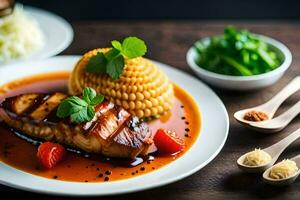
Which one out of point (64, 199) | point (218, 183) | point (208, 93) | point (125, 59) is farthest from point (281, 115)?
point (64, 199)

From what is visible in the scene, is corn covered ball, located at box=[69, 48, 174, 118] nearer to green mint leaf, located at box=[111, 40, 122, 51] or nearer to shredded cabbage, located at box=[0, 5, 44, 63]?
green mint leaf, located at box=[111, 40, 122, 51]

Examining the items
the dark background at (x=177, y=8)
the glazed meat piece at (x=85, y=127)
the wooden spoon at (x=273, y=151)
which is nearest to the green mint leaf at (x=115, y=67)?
the glazed meat piece at (x=85, y=127)

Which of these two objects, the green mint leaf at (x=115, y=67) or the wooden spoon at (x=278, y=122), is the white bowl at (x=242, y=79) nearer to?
the wooden spoon at (x=278, y=122)

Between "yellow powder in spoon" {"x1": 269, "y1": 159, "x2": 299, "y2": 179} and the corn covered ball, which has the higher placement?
"yellow powder in spoon" {"x1": 269, "y1": 159, "x2": 299, "y2": 179}

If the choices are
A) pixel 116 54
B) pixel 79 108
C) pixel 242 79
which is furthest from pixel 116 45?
pixel 242 79

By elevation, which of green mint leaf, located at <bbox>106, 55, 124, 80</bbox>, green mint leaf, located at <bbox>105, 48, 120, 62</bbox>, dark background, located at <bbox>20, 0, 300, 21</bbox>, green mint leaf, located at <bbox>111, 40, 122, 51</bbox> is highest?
green mint leaf, located at <bbox>111, 40, 122, 51</bbox>

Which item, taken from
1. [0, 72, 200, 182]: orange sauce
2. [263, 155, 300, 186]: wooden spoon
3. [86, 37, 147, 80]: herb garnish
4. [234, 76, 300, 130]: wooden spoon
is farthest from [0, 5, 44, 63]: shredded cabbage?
[263, 155, 300, 186]: wooden spoon
